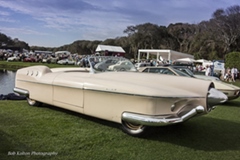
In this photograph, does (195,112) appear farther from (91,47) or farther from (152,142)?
(91,47)

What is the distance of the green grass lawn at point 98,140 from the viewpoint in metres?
3.59

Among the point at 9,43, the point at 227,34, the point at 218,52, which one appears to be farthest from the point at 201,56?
the point at 9,43

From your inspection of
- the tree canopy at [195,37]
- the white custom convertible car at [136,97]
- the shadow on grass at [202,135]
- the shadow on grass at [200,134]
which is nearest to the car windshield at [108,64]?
the white custom convertible car at [136,97]

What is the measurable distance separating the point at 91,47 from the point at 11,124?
350 feet

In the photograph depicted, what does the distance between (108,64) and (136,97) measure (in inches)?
69.6

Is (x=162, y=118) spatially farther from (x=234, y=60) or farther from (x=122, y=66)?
(x=234, y=60)

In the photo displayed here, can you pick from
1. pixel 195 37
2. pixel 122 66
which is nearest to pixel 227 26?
pixel 195 37

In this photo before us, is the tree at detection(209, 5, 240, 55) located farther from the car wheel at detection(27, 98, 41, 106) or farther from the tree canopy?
the car wheel at detection(27, 98, 41, 106)

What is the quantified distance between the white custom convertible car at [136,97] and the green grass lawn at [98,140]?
0.32 metres

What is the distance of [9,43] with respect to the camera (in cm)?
12338

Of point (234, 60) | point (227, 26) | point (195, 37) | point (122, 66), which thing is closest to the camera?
point (122, 66)

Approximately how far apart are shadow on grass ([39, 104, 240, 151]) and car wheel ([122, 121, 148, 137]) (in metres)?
0.15

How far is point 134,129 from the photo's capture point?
432 cm

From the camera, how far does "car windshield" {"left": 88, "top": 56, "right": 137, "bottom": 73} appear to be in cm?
538
